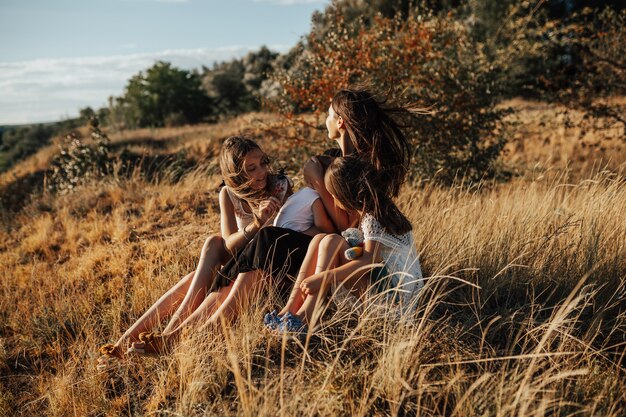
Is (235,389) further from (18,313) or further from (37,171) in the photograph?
(37,171)

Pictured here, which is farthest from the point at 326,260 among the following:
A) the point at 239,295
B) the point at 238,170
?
the point at 238,170

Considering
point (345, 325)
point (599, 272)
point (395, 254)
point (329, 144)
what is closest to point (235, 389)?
point (345, 325)

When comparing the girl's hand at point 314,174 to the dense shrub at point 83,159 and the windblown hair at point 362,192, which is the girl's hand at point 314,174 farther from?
the dense shrub at point 83,159

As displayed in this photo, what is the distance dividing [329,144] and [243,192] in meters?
3.82

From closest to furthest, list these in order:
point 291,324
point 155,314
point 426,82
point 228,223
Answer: point 291,324, point 155,314, point 228,223, point 426,82

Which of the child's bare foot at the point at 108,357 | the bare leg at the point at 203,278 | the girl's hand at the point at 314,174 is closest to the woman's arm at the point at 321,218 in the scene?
the girl's hand at the point at 314,174

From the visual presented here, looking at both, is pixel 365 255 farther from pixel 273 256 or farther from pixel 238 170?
pixel 238 170

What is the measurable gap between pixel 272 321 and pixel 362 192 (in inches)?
39.1

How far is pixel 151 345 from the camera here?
320 cm

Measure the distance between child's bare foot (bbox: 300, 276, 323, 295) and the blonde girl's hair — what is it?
3.76 ft

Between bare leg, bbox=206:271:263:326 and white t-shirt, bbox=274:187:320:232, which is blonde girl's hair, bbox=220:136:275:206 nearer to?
white t-shirt, bbox=274:187:320:232

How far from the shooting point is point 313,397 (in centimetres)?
253

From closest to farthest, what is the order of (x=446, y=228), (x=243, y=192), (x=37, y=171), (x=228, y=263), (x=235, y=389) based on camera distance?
(x=235, y=389) → (x=228, y=263) → (x=243, y=192) → (x=446, y=228) → (x=37, y=171)

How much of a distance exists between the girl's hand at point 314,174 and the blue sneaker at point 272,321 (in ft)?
3.52
